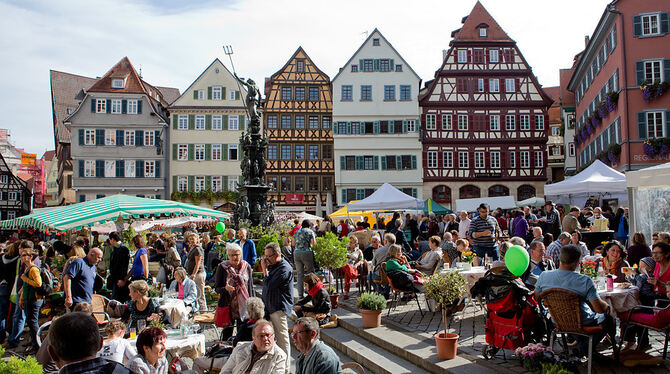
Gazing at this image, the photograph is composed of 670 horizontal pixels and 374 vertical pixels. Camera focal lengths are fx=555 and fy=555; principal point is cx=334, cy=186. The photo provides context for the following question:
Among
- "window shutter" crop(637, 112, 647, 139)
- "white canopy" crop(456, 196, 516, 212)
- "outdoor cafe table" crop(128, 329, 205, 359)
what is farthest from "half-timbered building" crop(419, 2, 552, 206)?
"outdoor cafe table" crop(128, 329, 205, 359)

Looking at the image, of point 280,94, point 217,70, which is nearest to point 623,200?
point 280,94

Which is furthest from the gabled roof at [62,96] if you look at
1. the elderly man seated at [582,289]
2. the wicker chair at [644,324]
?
the wicker chair at [644,324]

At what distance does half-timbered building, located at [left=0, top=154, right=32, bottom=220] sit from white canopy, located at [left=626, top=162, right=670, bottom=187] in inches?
2083

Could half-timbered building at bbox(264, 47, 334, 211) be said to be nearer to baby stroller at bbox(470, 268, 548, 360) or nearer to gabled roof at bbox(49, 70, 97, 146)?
gabled roof at bbox(49, 70, 97, 146)

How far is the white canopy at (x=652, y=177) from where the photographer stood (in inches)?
389

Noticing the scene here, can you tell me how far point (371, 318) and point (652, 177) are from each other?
588 centimetres

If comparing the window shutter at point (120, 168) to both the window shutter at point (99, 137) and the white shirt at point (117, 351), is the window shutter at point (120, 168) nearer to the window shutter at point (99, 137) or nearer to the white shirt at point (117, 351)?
the window shutter at point (99, 137)

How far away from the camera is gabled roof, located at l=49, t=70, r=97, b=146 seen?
Answer: 54.0m

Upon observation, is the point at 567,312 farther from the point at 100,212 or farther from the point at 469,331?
the point at 100,212

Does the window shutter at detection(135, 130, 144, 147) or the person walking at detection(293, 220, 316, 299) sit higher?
the window shutter at detection(135, 130, 144, 147)

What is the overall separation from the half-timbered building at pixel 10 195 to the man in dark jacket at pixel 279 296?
5184cm

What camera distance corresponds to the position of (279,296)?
687cm

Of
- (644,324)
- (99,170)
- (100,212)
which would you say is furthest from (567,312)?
(99,170)

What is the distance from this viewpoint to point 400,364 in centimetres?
704
